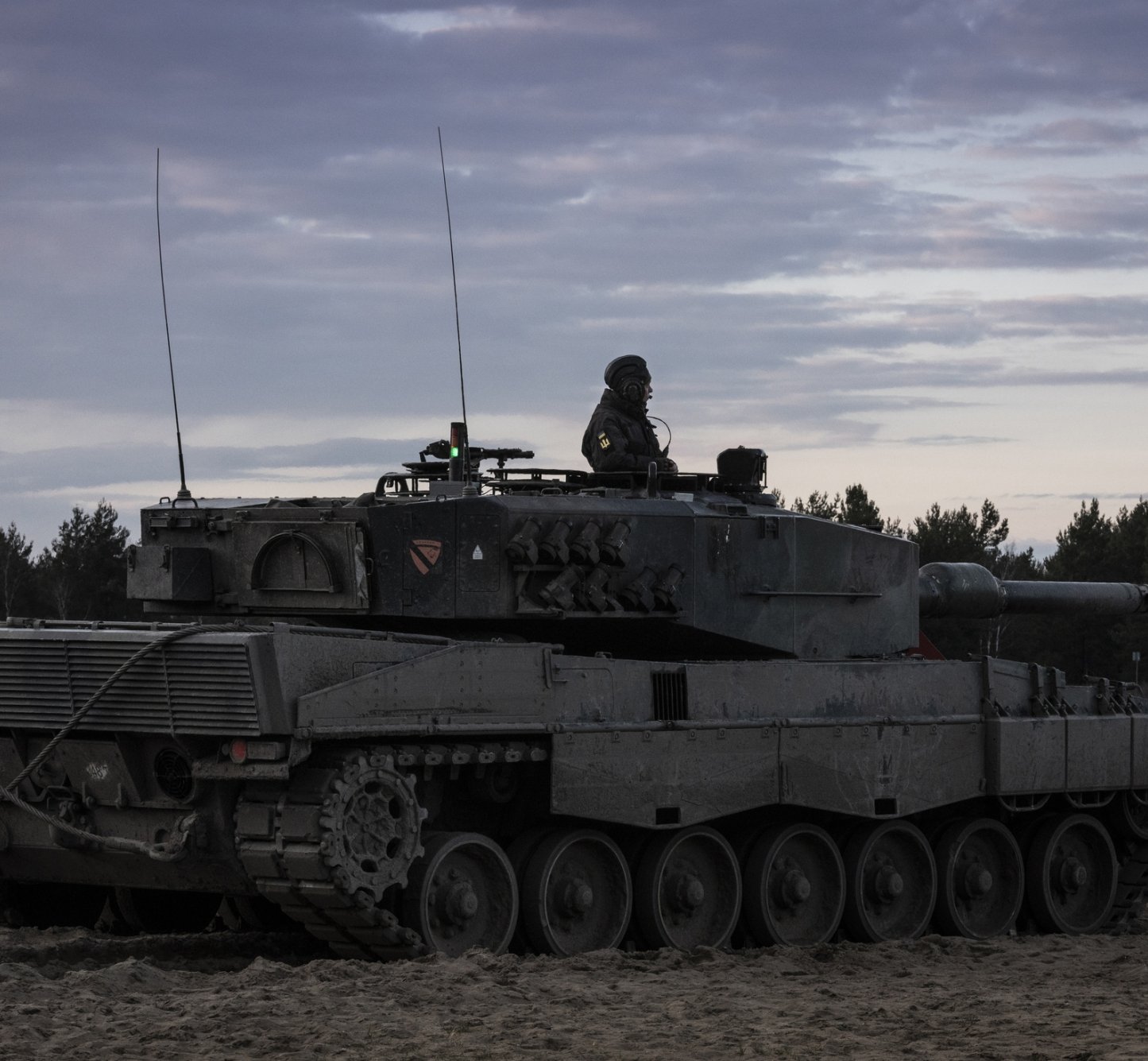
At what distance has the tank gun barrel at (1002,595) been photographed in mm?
17109

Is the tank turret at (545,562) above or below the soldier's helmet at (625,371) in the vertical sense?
below

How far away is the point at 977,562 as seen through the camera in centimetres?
5759

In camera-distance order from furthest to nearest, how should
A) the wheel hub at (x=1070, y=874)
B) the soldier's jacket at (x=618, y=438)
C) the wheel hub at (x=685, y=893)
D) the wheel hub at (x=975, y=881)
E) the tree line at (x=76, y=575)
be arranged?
the tree line at (x=76, y=575) < the wheel hub at (x=1070, y=874) < the wheel hub at (x=975, y=881) < the soldier's jacket at (x=618, y=438) < the wheel hub at (x=685, y=893)

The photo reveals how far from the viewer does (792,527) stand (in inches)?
579

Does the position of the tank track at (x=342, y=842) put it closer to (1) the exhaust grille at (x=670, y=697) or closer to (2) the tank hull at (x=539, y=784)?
(2) the tank hull at (x=539, y=784)

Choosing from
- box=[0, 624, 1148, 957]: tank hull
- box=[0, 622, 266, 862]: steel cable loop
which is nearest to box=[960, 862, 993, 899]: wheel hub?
box=[0, 624, 1148, 957]: tank hull

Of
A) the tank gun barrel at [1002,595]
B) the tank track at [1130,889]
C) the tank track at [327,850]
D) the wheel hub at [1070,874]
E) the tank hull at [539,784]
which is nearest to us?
the tank track at [327,850]

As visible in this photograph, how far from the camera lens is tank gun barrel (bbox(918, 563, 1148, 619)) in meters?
17.1

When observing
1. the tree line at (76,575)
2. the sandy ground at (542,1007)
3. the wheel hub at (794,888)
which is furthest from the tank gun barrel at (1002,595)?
the tree line at (76,575)

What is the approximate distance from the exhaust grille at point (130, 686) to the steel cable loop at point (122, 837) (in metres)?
0.05

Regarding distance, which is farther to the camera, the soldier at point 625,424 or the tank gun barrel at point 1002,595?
the tank gun barrel at point 1002,595

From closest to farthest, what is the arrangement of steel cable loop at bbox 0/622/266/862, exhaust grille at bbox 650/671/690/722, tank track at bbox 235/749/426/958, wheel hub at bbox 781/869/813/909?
tank track at bbox 235/749/426/958 → steel cable loop at bbox 0/622/266/862 → exhaust grille at bbox 650/671/690/722 → wheel hub at bbox 781/869/813/909

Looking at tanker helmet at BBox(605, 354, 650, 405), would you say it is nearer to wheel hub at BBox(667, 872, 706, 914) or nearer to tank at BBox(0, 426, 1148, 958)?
tank at BBox(0, 426, 1148, 958)

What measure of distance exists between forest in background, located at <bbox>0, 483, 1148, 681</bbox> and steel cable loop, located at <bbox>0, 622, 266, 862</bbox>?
41.6 meters
